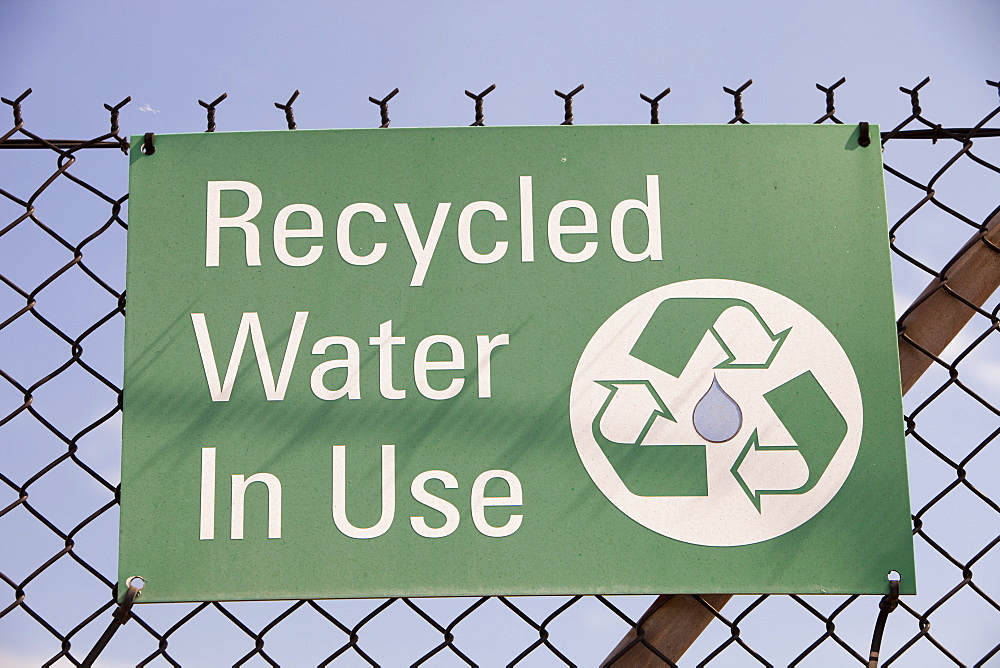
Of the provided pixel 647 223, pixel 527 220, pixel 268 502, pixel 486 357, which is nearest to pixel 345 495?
pixel 268 502

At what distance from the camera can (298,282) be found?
1.88m

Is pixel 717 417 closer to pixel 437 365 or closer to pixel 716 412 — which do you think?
pixel 716 412

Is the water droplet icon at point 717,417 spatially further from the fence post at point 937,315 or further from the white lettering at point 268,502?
the white lettering at point 268,502

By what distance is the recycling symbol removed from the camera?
1787 millimetres

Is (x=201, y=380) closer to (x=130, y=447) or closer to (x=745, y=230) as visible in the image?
(x=130, y=447)

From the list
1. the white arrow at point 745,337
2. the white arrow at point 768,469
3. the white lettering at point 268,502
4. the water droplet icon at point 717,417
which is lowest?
the white lettering at point 268,502

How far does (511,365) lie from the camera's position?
1.83m

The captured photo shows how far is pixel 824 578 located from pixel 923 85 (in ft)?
3.55

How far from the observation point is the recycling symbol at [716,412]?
1787mm

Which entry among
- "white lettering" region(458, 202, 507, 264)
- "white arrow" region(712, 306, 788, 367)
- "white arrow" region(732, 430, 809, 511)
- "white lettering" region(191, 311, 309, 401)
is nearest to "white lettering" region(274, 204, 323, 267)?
"white lettering" region(191, 311, 309, 401)

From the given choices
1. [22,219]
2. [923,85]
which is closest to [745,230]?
[923,85]

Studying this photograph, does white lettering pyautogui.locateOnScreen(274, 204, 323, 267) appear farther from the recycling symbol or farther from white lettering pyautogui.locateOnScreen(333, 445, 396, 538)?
the recycling symbol

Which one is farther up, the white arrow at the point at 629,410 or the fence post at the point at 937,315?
the fence post at the point at 937,315

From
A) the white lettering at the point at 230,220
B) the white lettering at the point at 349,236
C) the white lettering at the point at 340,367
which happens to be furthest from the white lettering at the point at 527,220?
the white lettering at the point at 230,220
